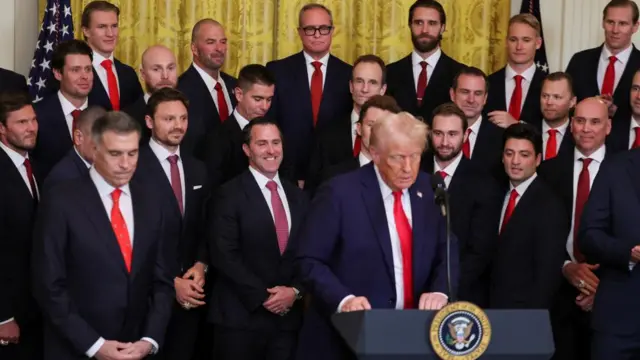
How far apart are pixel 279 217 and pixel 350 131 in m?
0.86

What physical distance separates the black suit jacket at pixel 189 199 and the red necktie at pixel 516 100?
6.84 feet

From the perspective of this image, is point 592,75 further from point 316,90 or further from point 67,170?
point 67,170

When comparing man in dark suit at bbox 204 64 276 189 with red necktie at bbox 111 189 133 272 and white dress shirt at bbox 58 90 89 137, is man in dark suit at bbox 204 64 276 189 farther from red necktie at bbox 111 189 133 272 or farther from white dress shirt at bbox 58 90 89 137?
red necktie at bbox 111 189 133 272

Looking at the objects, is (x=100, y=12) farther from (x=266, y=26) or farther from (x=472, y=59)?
(x=472, y=59)

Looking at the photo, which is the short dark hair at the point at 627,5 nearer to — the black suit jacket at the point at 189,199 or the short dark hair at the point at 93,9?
the black suit jacket at the point at 189,199

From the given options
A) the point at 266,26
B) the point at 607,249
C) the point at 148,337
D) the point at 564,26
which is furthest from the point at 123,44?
the point at 607,249

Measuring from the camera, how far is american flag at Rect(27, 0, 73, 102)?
8.12m

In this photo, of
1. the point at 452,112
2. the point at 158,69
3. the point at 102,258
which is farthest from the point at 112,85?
the point at 102,258

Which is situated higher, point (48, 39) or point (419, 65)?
point (48, 39)

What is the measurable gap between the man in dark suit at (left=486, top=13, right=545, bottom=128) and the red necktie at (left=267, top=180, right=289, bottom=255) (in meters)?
1.76

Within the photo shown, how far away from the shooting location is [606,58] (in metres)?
7.49

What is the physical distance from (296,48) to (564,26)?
191 centimetres

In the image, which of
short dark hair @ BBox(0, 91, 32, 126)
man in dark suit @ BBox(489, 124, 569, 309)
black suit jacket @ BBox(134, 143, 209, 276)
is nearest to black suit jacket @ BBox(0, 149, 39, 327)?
short dark hair @ BBox(0, 91, 32, 126)

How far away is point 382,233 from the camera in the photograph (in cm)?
470
